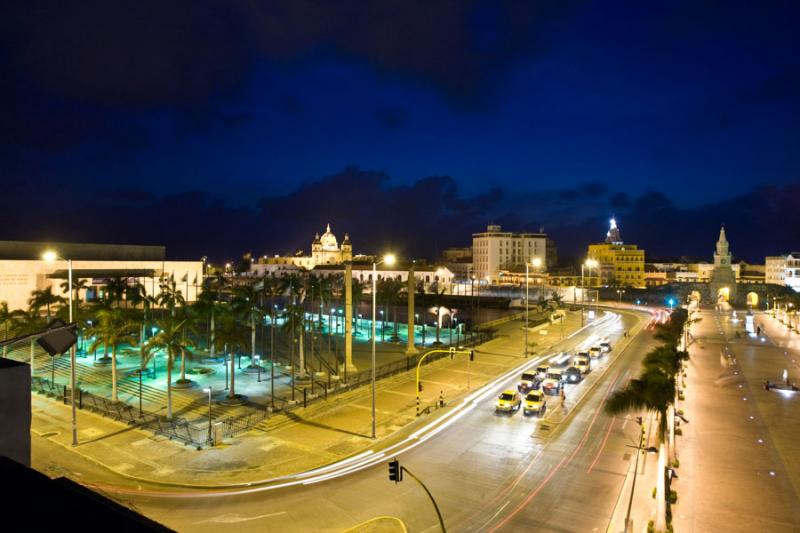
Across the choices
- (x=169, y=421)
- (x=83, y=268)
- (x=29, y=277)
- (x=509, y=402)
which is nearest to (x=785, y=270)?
(x=509, y=402)

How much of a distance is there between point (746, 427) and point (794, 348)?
43313mm

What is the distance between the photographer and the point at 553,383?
4097 cm

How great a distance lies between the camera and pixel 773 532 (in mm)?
20156

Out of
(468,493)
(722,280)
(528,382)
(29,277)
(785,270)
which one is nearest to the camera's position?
(468,493)

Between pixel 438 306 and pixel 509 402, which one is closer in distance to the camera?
pixel 509 402

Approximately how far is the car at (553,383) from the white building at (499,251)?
472 ft

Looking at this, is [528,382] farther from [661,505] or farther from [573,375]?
[661,505]

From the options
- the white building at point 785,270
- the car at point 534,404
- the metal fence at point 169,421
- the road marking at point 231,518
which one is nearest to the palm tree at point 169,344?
the metal fence at point 169,421

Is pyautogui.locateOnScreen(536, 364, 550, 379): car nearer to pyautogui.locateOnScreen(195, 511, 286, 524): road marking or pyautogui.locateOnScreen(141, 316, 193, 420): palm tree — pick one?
pyautogui.locateOnScreen(141, 316, 193, 420): palm tree

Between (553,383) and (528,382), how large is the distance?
6.33 feet

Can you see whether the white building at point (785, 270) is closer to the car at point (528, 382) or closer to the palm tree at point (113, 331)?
the car at point (528, 382)

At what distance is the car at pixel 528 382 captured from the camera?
41438 mm

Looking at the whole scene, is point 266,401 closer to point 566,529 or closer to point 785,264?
point 566,529

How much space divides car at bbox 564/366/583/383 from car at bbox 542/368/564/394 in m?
1.38
